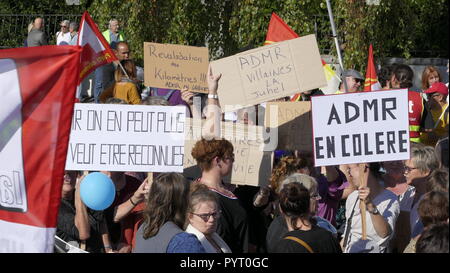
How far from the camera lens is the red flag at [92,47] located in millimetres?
8836

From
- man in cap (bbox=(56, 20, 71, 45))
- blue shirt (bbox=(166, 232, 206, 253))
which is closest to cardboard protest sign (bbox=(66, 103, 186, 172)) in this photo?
blue shirt (bbox=(166, 232, 206, 253))

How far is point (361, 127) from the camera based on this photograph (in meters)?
6.62

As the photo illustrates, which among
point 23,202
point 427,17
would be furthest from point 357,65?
point 23,202

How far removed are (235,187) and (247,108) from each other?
3.42 feet

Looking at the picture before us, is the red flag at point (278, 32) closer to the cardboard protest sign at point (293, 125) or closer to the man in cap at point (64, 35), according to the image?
the cardboard protest sign at point (293, 125)

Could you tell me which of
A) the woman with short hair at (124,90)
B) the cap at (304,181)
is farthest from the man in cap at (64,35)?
the cap at (304,181)

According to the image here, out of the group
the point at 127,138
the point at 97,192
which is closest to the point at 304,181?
the point at 97,192

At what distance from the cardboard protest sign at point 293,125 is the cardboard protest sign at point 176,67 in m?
0.73

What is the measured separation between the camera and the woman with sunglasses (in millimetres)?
5355

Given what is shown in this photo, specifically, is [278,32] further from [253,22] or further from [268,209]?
[253,22]

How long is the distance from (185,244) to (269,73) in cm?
281

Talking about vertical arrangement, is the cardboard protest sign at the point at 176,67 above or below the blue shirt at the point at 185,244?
above

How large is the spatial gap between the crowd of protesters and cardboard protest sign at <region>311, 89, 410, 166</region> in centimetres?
16

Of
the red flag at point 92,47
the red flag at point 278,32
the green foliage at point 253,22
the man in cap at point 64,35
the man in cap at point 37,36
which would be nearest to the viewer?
the red flag at point 278,32
